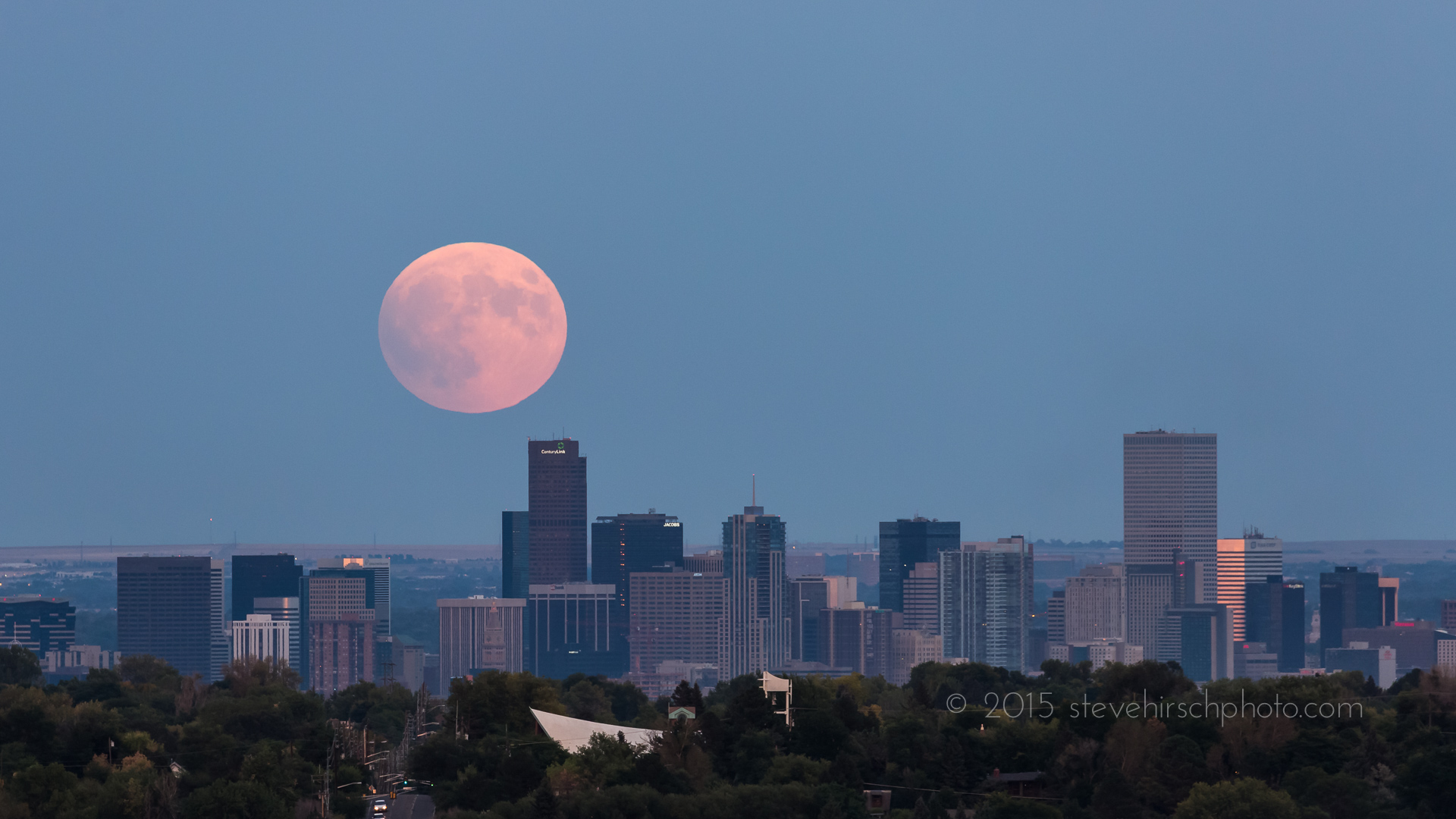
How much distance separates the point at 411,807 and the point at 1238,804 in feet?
130

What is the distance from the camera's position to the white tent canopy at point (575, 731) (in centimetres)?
10150

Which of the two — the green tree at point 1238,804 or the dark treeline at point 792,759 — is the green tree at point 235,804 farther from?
the green tree at point 1238,804

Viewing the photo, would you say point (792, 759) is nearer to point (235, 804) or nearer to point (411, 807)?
point (411, 807)

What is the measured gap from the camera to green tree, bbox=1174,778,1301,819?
8306 cm

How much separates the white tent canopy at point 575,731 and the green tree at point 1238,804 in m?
29.7

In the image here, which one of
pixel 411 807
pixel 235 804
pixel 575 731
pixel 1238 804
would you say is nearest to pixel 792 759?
pixel 575 731

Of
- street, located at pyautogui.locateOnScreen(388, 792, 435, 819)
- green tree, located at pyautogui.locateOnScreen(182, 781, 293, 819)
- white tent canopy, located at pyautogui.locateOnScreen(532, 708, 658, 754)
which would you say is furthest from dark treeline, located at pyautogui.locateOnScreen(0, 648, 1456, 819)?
white tent canopy, located at pyautogui.locateOnScreen(532, 708, 658, 754)

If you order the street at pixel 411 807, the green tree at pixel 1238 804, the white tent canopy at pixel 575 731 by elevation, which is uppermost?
the white tent canopy at pixel 575 731

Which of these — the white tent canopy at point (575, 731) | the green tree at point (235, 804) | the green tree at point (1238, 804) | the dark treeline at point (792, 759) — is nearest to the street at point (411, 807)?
the dark treeline at point (792, 759)

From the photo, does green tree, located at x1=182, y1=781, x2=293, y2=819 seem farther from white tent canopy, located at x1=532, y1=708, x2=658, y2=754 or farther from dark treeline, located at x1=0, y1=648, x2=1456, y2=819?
white tent canopy, located at x1=532, y1=708, x2=658, y2=754

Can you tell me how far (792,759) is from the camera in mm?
94188

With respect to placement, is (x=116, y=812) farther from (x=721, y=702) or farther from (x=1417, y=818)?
(x=721, y=702)

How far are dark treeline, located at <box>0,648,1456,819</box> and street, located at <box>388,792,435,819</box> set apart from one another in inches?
37.4

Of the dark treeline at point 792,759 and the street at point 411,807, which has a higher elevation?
the dark treeline at point 792,759
